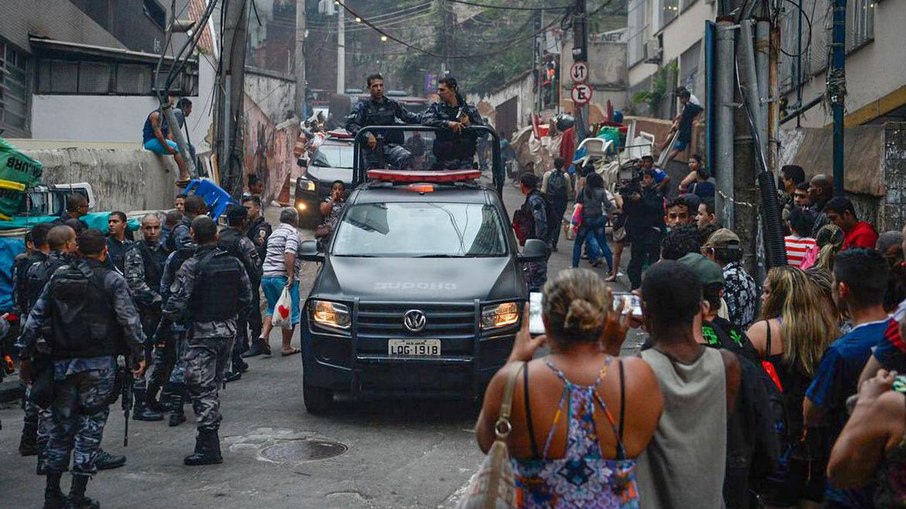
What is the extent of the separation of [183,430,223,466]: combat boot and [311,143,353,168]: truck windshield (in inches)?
619

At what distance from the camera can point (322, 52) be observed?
245ft

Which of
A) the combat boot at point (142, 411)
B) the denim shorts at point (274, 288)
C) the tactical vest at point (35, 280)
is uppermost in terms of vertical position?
the tactical vest at point (35, 280)

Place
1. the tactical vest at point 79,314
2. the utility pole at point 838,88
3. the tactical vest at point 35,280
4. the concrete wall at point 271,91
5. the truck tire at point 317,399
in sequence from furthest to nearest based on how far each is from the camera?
the concrete wall at point 271,91
the utility pole at point 838,88
the truck tire at point 317,399
the tactical vest at point 35,280
the tactical vest at point 79,314

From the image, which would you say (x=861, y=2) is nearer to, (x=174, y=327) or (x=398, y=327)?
(x=398, y=327)

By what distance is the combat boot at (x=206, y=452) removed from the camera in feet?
25.9

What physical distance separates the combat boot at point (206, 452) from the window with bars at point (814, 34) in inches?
337

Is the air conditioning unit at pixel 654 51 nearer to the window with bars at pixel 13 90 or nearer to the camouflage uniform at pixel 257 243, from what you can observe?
the window with bars at pixel 13 90

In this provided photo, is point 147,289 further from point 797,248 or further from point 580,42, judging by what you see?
point 580,42

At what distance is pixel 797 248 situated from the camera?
9836mm

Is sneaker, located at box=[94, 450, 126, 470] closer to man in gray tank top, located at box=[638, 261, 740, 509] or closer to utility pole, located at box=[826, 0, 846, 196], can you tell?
man in gray tank top, located at box=[638, 261, 740, 509]

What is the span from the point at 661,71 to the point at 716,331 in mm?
27056

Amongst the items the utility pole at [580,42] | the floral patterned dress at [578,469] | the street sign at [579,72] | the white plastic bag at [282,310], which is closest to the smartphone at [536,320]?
the floral patterned dress at [578,469]

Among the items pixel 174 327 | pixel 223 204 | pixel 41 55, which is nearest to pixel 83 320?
pixel 174 327

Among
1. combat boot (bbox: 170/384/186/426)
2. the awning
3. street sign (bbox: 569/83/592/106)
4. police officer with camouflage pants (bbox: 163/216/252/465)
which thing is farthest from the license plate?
street sign (bbox: 569/83/592/106)
